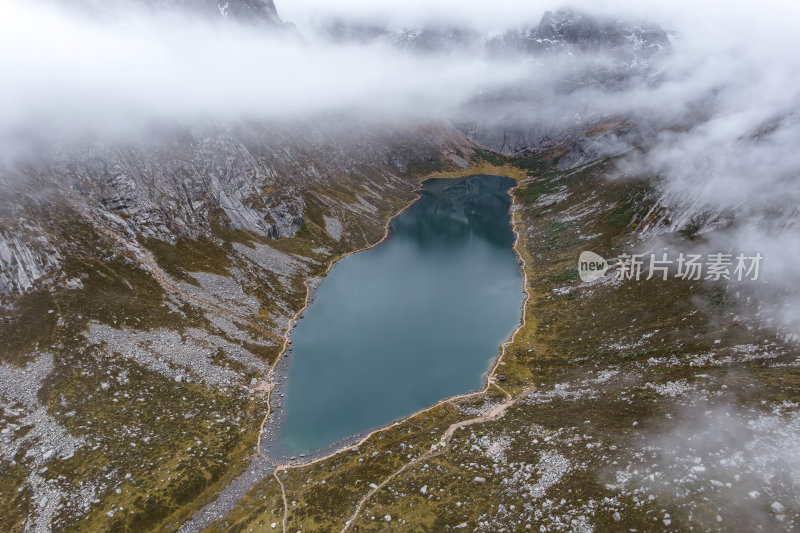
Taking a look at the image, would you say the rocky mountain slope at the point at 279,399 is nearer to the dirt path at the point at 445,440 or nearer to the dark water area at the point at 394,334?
the dirt path at the point at 445,440

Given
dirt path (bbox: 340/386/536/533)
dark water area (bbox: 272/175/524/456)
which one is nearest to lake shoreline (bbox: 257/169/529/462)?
dark water area (bbox: 272/175/524/456)

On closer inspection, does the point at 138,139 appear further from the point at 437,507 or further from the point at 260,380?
the point at 437,507

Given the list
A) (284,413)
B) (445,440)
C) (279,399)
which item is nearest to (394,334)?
(279,399)

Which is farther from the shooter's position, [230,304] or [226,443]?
[230,304]

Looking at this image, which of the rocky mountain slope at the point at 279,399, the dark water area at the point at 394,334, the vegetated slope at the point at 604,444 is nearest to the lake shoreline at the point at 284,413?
the dark water area at the point at 394,334

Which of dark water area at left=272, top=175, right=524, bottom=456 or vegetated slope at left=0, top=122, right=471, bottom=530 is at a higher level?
vegetated slope at left=0, top=122, right=471, bottom=530

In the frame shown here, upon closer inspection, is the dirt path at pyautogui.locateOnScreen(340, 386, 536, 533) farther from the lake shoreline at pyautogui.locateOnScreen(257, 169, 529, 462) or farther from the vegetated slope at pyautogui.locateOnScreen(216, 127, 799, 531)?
the lake shoreline at pyautogui.locateOnScreen(257, 169, 529, 462)

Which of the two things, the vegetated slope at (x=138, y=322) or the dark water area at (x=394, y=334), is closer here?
the vegetated slope at (x=138, y=322)

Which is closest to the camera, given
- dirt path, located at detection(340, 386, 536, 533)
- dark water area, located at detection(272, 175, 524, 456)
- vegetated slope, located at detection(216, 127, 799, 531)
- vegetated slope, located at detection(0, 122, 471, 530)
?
vegetated slope, located at detection(216, 127, 799, 531)

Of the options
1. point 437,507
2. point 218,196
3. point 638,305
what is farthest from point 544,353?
point 218,196
